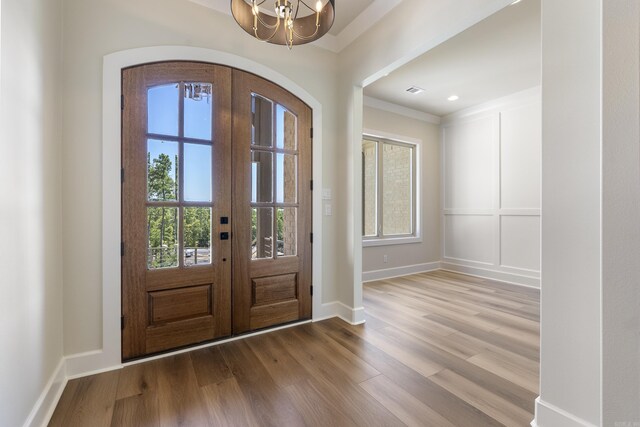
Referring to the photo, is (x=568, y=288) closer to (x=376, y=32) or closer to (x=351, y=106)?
(x=351, y=106)

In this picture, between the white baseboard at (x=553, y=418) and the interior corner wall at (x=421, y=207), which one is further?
the interior corner wall at (x=421, y=207)

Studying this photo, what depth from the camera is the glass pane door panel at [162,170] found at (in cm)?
225

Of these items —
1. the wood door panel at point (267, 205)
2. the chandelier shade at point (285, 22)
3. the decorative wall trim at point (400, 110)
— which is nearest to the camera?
the chandelier shade at point (285, 22)

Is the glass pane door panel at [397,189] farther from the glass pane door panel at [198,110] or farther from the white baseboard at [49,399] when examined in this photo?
the white baseboard at [49,399]

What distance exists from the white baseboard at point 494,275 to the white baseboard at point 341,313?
301cm

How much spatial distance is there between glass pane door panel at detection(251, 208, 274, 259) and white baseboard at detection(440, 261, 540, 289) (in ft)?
13.0

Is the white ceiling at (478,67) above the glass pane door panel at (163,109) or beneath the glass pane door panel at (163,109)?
above

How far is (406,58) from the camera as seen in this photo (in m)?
2.43

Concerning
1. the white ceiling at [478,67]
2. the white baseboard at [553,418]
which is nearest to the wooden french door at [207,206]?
the white ceiling at [478,67]

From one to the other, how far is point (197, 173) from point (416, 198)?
13.5ft

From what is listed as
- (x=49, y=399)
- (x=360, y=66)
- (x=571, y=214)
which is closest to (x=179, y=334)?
(x=49, y=399)

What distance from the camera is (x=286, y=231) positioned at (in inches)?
113

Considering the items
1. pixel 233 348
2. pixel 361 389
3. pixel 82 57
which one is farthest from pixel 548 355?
pixel 82 57

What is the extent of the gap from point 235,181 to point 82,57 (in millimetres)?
1364
